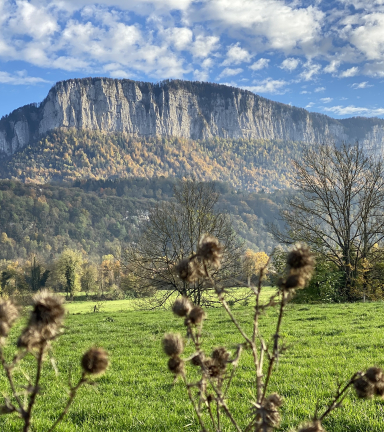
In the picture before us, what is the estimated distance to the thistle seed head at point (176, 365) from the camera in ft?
3.89

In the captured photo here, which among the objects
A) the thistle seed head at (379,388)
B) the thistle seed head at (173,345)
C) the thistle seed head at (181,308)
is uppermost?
the thistle seed head at (181,308)

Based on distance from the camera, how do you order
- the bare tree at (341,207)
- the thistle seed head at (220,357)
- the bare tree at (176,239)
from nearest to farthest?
1. the thistle seed head at (220,357)
2. the bare tree at (176,239)
3. the bare tree at (341,207)

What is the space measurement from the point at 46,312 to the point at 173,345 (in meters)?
0.46

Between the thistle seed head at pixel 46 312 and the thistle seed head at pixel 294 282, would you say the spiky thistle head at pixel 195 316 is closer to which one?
the thistle seed head at pixel 294 282

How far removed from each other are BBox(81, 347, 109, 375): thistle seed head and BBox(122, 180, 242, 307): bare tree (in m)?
17.7

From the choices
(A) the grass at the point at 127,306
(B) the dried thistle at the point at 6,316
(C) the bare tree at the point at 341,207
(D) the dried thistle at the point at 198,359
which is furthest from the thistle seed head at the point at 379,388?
(C) the bare tree at the point at 341,207

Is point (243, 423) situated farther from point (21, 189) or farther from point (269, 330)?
point (21, 189)

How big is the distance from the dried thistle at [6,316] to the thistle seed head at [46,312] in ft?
0.25

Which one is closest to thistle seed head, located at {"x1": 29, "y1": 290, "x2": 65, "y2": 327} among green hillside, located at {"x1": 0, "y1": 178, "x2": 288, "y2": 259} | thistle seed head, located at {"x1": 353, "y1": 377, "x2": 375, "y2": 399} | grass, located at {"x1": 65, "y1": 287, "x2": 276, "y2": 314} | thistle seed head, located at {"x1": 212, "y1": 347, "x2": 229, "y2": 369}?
thistle seed head, located at {"x1": 212, "y1": 347, "x2": 229, "y2": 369}

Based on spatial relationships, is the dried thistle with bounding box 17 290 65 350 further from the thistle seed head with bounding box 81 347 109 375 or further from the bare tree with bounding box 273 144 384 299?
the bare tree with bounding box 273 144 384 299

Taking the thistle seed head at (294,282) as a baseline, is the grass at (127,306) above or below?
below

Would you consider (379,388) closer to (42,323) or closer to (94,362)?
(94,362)

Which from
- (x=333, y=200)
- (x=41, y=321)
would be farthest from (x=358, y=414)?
(x=333, y=200)

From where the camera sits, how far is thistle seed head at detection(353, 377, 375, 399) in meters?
1.08
